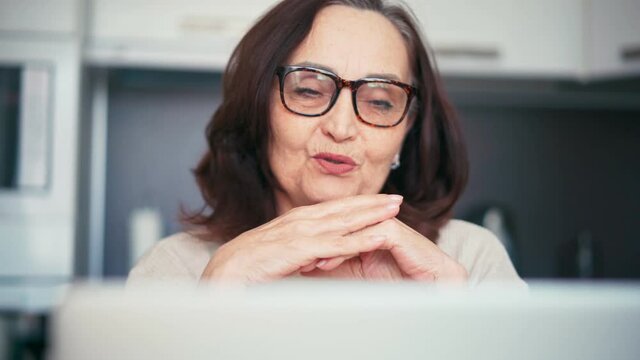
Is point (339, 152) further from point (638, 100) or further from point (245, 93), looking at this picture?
point (638, 100)

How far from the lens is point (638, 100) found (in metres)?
2.60

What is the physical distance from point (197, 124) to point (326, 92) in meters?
1.39

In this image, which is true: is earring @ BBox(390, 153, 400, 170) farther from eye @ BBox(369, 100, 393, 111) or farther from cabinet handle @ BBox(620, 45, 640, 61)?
cabinet handle @ BBox(620, 45, 640, 61)

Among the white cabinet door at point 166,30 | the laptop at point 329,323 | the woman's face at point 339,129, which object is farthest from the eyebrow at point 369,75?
the white cabinet door at point 166,30

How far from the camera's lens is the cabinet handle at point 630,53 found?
221 centimetres

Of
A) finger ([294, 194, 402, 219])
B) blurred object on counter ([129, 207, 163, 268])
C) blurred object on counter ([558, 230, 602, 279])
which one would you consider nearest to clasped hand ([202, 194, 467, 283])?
finger ([294, 194, 402, 219])

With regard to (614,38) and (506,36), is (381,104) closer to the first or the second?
(506,36)

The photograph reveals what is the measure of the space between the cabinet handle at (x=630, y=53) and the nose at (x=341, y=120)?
4.99ft

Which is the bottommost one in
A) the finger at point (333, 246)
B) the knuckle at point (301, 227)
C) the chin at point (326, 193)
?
the finger at point (333, 246)

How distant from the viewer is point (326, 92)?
106 cm

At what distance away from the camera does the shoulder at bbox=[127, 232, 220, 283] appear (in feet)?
3.77

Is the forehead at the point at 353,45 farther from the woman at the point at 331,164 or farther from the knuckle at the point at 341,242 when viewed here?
the knuckle at the point at 341,242

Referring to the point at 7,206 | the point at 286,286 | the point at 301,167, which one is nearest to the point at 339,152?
the point at 301,167

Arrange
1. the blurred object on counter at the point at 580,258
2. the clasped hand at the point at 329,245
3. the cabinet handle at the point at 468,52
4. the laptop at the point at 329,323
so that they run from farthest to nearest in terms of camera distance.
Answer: the blurred object on counter at the point at 580,258
the cabinet handle at the point at 468,52
the clasped hand at the point at 329,245
the laptop at the point at 329,323
